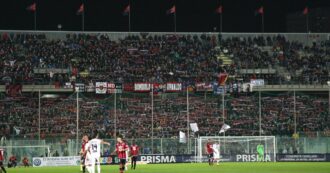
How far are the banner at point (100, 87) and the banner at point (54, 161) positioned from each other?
1343 centimetres

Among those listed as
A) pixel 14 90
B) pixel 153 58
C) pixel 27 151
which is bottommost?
pixel 27 151

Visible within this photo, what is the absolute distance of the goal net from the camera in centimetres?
5984

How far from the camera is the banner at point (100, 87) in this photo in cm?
6888

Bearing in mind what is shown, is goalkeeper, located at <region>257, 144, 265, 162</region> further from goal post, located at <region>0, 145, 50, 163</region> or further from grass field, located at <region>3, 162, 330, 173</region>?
goal post, located at <region>0, 145, 50, 163</region>

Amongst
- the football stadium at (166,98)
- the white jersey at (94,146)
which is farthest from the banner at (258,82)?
the white jersey at (94,146)

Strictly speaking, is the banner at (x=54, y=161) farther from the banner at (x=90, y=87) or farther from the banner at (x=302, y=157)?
the banner at (x=302, y=157)

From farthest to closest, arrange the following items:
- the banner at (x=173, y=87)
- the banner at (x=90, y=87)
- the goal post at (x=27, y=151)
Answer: the banner at (x=173, y=87) → the banner at (x=90, y=87) → the goal post at (x=27, y=151)

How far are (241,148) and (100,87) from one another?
17.1 m

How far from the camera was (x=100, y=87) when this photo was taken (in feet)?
228

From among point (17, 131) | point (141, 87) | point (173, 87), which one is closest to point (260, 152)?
point (173, 87)

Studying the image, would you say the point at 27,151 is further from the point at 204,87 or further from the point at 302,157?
the point at 302,157

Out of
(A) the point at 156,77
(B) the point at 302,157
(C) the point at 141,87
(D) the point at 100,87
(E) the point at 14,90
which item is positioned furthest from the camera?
(A) the point at 156,77

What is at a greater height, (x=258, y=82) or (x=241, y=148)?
(x=258, y=82)

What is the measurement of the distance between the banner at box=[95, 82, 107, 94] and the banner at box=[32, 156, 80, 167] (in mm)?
13426
